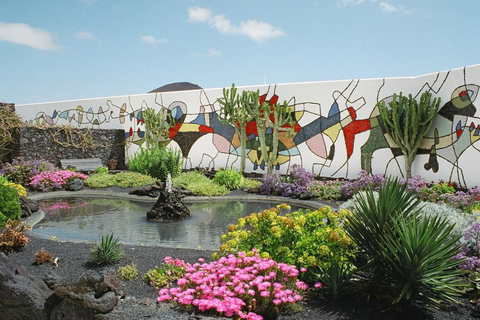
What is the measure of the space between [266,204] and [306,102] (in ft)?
16.1

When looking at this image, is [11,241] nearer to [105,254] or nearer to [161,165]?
[105,254]

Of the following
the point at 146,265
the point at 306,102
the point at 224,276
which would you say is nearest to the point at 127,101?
the point at 306,102

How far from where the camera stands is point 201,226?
772 centimetres

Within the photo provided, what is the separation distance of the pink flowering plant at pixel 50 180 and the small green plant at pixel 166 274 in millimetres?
8840

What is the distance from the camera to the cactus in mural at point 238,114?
14.3 metres

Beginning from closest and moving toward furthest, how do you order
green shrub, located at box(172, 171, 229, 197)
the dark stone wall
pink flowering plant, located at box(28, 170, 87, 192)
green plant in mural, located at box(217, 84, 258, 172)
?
green shrub, located at box(172, 171, 229, 197), pink flowering plant, located at box(28, 170, 87, 192), green plant in mural, located at box(217, 84, 258, 172), the dark stone wall

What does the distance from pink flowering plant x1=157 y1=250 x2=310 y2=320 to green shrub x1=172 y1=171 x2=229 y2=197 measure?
7295mm

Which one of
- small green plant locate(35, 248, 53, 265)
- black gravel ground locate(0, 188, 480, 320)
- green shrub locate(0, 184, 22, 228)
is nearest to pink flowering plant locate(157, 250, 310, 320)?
black gravel ground locate(0, 188, 480, 320)

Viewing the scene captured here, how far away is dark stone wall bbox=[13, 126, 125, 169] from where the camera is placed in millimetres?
15352

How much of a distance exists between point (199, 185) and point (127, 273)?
7281 millimetres

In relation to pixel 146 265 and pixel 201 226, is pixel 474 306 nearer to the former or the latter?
pixel 146 265

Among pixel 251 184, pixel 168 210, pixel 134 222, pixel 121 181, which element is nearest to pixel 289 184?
pixel 251 184

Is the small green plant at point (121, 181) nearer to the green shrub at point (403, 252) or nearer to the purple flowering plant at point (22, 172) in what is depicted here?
the purple flowering plant at point (22, 172)

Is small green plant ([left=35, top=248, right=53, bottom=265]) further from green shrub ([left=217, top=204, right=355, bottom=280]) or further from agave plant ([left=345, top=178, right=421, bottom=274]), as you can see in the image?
agave plant ([left=345, top=178, right=421, bottom=274])
